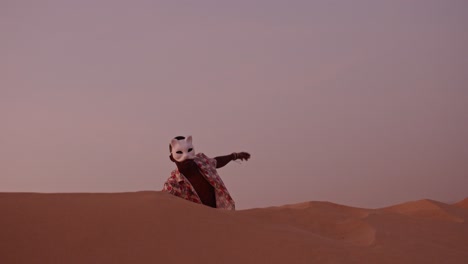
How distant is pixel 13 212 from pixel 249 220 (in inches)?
61.4

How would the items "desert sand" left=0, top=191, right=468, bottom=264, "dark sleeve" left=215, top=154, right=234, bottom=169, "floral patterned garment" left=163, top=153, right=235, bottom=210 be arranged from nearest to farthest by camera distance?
"desert sand" left=0, top=191, right=468, bottom=264
"floral patterned garment" left=163, top=153, right=235, bottom=210
"dark sleeve" left=215, top=154, right=234, bottom=169

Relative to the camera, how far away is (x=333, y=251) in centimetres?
289

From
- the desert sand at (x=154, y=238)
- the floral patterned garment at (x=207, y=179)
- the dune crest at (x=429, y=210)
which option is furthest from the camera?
the floral patterned garment at (x=207, y=179)

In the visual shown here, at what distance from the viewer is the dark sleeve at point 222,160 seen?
23.5 ft

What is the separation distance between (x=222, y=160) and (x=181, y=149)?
910mm

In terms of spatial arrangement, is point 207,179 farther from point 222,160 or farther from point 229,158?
A: point 229,158

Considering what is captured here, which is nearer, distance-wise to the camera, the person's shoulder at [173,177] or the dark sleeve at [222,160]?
the person's shoulder at [173,177]

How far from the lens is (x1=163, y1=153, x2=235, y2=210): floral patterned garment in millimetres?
6531

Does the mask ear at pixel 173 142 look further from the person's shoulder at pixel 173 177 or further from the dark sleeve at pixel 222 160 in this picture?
the dark sleeve at pixel 222 160

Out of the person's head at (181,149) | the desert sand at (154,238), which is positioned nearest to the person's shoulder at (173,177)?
the person's head at (181,149)

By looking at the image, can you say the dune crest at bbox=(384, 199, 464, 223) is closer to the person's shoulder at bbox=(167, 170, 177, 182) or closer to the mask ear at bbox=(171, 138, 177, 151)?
the person's shoulder at bbox=(167, 170, 177, 182)

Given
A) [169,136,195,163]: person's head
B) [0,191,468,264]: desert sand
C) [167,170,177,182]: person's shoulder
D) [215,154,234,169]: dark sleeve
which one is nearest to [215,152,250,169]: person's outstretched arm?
[215,154,234,169]: dark sleeve

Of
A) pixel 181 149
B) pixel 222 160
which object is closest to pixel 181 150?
pixel 181 149

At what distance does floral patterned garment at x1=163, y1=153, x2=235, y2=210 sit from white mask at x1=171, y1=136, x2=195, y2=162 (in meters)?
0.23
